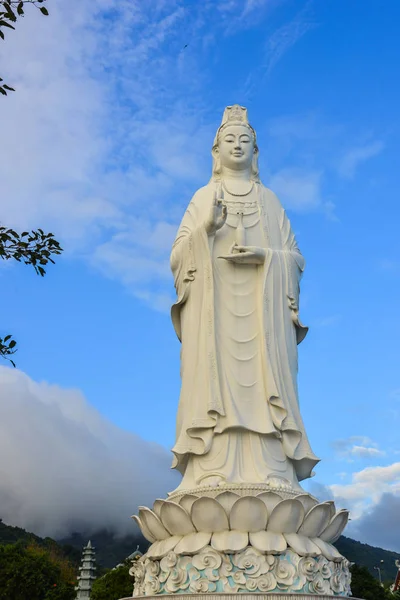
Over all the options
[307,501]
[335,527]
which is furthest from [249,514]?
[335,527]

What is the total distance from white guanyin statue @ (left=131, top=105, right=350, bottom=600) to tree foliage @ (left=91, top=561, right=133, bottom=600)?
1487cm

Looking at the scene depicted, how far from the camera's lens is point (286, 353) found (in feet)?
25.5

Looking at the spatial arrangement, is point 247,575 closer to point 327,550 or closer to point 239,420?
point 327,550

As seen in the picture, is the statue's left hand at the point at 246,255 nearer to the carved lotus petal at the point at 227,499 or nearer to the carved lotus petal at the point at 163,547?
the carved lotus petal at the point at 227,499

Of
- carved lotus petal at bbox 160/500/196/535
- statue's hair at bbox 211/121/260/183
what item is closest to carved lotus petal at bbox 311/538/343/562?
carved lotus petal at bbox 160/500/196/535

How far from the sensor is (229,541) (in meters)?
5.98

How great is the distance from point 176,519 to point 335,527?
1617 millimetres

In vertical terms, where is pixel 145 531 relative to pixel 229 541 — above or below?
above

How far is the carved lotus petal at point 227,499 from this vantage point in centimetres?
609

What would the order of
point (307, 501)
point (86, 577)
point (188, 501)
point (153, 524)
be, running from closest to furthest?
point (188, 501) < point (307, 501) < point (153, 524) < point (86, 577)

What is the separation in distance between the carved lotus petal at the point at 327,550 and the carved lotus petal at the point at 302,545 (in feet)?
0.32

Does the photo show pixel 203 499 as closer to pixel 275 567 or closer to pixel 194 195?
pixel 275 567

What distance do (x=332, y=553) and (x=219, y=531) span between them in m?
1.21

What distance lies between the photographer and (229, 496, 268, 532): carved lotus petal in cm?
601
